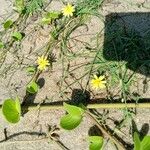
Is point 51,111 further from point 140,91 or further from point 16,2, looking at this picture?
point 16,2

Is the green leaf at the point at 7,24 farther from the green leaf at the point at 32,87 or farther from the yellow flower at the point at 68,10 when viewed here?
the green leaf at the point at 32,87

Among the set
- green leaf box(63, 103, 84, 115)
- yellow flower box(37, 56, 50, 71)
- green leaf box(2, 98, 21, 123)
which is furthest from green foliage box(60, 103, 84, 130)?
yellow flower box(37, 56, 50, 71)

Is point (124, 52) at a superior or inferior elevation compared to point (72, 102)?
superior

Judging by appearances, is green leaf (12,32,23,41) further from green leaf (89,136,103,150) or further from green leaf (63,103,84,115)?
green leaf (89,136,103,150)

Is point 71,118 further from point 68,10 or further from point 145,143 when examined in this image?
point 68,10

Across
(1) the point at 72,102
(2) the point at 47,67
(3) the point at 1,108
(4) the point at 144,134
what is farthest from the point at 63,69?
(4) the point at 144,134
